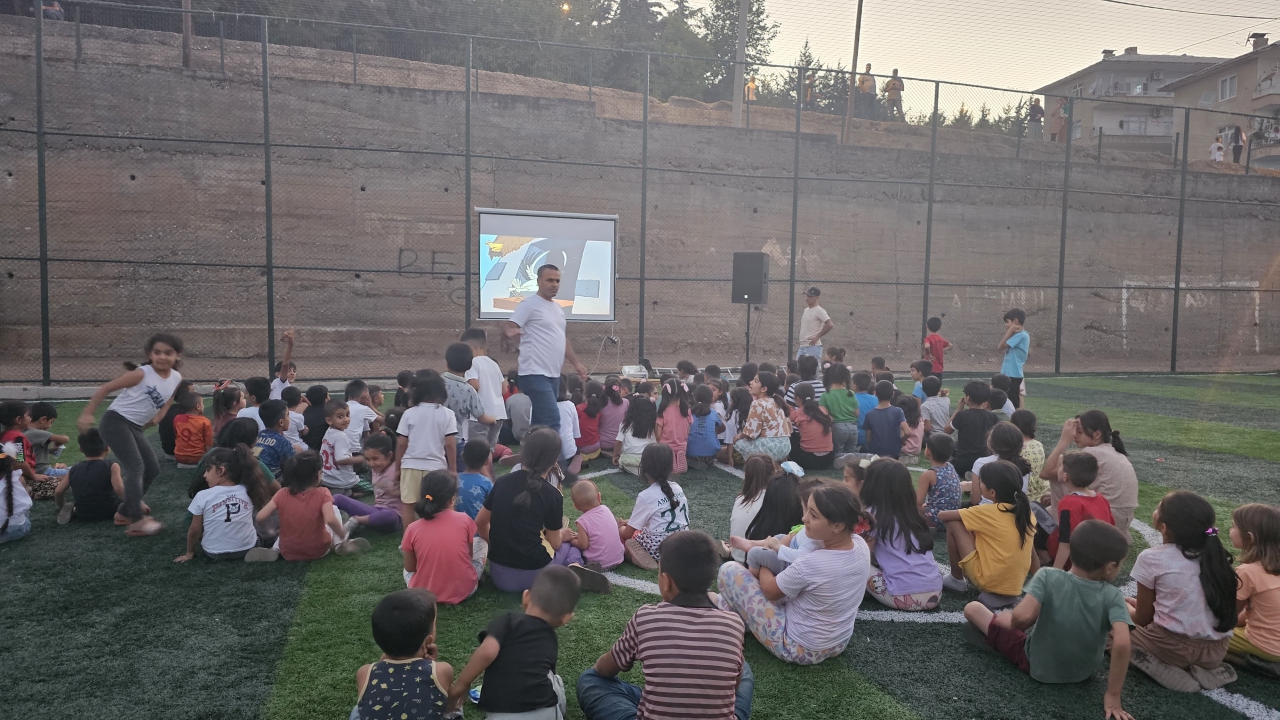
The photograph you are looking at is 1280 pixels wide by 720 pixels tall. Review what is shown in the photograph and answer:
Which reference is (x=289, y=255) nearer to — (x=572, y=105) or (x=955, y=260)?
(x=572, y=105)

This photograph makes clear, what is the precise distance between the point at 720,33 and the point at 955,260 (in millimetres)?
23297

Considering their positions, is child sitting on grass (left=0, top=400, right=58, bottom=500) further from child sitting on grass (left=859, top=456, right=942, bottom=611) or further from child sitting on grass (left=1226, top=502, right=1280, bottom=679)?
child sitting on grass (left=1226, top=502, right=1280, bottom=679)

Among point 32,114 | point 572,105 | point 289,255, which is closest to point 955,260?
point 572,105

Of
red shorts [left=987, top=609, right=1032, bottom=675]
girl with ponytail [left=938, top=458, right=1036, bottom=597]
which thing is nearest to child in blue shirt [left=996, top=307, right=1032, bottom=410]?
girl with ponytail [left=938, top=458, right=1036, bottom=597]

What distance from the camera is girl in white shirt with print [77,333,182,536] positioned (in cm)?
568

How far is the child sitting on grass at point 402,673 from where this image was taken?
8.59ft

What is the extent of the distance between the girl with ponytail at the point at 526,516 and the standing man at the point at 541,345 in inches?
92.4

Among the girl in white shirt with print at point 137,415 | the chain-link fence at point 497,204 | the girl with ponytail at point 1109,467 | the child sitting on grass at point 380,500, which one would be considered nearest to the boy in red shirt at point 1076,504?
the girl with ponytail at point 1109,467

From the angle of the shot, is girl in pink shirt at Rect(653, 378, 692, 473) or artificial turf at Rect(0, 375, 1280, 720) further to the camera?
girl in pink shirt at Rect(653, 378, 692, 473)

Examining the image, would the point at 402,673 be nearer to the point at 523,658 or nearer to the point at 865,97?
the point at 523,658

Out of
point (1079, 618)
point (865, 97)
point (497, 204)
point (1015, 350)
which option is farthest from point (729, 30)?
point (1079, 618)

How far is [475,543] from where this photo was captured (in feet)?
16.1

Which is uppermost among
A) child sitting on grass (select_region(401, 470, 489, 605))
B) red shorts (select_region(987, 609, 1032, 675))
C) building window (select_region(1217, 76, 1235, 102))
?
building window (select_region(1217, 76, 1235, 102))

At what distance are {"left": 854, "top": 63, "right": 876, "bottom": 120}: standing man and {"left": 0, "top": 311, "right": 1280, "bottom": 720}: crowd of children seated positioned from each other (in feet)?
73.7
